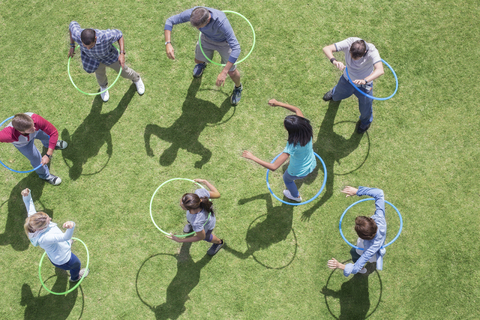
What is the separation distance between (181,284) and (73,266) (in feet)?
7.60

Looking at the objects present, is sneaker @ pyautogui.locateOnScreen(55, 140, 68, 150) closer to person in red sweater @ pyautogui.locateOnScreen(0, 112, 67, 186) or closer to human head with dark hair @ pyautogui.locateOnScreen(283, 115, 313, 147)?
person in red sweater @ pyautogui.locateOnScreen(0, 112, 67, 186)

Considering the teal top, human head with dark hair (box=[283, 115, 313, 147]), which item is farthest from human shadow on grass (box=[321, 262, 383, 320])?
human head with dark hair (box=[283, 115, 313, 147])

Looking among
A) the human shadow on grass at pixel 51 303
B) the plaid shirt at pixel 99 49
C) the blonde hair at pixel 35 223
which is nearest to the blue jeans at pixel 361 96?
the plaid shirt at pixel 99 49

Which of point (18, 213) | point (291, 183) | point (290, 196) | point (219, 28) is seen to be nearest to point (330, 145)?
point (290, 196)

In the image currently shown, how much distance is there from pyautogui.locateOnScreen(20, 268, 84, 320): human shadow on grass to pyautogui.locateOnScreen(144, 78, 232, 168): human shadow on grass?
354cm

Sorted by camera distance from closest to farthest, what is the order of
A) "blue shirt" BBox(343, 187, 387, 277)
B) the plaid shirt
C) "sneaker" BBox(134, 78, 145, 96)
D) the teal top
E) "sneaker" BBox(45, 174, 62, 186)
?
the teal top
"blue shirt" BBox(343, 187, 387, 277)
the plaid shirt
"sneaker" BBox(45, 174, 62, 186)
"sneaker" BBox(134, 78, 145, 96)

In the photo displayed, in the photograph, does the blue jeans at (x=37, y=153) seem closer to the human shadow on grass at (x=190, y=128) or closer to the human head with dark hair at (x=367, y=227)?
the human shadow on grass at (x=190, y=128)

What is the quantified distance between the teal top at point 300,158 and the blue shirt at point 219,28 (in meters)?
2.22

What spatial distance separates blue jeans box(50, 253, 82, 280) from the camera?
23.6ft

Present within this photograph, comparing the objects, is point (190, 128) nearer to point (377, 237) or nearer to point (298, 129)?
point (298, 129)

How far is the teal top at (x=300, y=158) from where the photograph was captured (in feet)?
19.9

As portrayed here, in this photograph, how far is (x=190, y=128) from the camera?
343 inches

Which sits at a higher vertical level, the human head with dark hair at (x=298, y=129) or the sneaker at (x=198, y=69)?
the human head with dark hair at (x=298, y=129)

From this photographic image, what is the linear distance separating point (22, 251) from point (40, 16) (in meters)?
6.10
